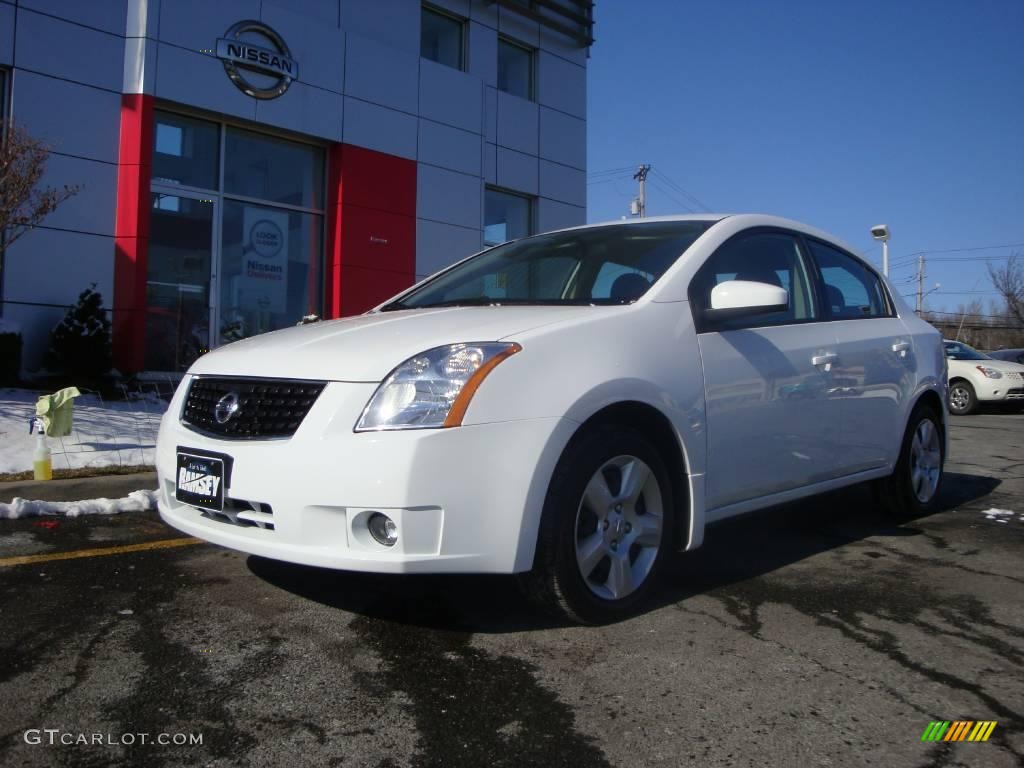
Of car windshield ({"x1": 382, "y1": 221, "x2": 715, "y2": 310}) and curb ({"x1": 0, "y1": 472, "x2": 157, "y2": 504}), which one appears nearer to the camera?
car windshield ({"x1": 382, "y1": 221, "x2": 715, "y2": 310})

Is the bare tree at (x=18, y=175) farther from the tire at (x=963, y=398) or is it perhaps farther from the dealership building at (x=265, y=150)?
the tire at (x=963, y=398)

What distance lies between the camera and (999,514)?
503 centimetres

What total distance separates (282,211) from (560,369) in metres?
10.5

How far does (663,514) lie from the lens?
3139 mm

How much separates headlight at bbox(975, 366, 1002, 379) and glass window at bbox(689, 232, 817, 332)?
39.5 feet

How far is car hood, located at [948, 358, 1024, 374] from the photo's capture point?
14328mm

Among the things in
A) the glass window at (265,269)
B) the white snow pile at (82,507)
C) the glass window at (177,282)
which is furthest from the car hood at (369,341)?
the glass window at (265,269)

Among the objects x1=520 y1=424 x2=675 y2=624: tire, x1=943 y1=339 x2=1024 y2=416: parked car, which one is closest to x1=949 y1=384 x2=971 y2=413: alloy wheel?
x1=943 y1=339 x2=1024 y2=416: parked car

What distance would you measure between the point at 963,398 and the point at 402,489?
14.6m

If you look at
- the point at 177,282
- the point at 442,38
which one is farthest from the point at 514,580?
the point at 442,38

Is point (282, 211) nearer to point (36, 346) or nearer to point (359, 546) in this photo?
point (36, 346)

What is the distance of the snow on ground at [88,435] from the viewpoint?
20.6ft

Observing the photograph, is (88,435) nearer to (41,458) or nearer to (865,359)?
(41,458)

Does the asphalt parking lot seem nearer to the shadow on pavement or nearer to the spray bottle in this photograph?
the shadow on pavement
